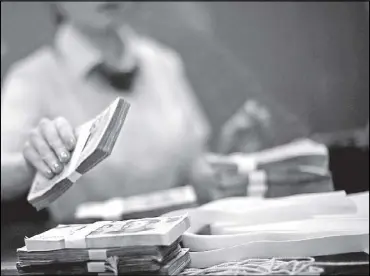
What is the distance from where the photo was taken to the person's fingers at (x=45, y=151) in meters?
1.24

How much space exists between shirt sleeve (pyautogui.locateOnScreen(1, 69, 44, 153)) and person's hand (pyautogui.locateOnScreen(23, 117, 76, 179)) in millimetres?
537

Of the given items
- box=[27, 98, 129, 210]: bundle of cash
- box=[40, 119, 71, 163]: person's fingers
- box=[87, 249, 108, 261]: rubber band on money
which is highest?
box=[40, 119, 71, 163]: person's fingers

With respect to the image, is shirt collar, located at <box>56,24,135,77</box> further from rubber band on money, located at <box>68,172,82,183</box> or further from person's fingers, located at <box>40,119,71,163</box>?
rubber band on money, located at <box>68,172,82,183</box>

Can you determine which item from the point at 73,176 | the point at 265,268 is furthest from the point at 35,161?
the point at 265,268

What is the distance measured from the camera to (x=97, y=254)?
950mm

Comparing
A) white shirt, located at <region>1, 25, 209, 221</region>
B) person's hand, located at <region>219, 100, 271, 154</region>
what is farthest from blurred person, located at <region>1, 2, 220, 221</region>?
person's hand, located at <region>219, 100, 271, 154</region>

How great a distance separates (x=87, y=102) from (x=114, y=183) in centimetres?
41

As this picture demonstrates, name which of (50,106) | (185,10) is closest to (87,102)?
(50,106)

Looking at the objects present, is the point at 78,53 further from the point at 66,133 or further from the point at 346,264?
the point at 346,264

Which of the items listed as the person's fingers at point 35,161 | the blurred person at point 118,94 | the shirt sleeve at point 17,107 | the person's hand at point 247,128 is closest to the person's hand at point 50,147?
the person's fingers at point 35,161

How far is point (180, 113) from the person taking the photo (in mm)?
2893

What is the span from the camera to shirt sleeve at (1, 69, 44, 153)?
2.11 metres

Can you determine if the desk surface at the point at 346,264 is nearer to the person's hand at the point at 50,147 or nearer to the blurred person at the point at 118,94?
the person's hand at the point at 50,147

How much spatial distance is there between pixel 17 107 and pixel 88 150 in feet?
4.97
